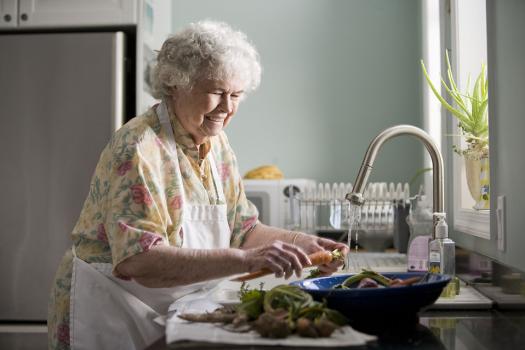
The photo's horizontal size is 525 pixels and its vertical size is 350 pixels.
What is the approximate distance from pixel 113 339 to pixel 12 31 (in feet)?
6.17


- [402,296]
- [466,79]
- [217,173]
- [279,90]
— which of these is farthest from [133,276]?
[279,90]

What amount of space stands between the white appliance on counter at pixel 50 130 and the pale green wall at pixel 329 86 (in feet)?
2.96

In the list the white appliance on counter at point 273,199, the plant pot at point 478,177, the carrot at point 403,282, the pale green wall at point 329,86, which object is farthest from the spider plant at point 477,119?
the pale green wall at point 329,86

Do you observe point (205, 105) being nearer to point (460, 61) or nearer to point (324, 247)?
point (324, 247)

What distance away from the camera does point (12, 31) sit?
9.53 ft

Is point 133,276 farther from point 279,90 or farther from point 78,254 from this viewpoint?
point 279,90

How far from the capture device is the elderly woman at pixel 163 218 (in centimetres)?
133

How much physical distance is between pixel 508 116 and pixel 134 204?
774 millimetres

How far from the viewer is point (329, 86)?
138 inches

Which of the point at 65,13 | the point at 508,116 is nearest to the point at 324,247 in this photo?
the point at 508,116

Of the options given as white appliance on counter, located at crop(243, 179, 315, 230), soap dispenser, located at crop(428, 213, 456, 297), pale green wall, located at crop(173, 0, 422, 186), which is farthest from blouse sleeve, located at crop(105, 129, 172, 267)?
pale green wall, located at crop(173, 0, 422, 186)

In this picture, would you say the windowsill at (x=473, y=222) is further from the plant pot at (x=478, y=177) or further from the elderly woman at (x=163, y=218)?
the elderly woman at (x=163, y=218)

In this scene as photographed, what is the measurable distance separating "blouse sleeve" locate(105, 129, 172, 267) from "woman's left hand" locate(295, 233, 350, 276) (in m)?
0.31

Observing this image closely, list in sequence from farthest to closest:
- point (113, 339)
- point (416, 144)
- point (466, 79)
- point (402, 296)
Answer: point (416, 144) → point (466, 79) → point (113, 339) → point (402, 296)
